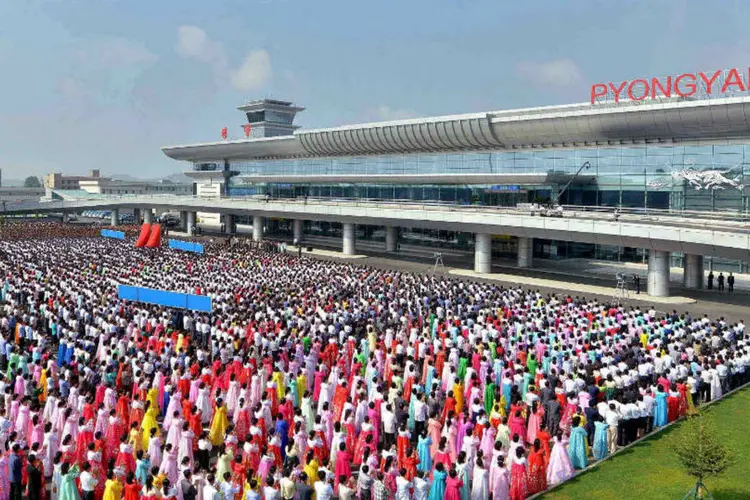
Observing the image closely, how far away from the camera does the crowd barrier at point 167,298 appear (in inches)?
924

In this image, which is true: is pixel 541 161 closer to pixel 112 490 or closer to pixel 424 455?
pixel 424 455

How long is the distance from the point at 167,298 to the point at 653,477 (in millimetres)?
17422

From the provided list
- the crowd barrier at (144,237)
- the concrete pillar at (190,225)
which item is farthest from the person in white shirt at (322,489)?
the concrete pillar at (190,225)

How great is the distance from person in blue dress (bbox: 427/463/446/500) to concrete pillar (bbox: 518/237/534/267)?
37.8 meters

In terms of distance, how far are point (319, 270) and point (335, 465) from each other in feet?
82.8

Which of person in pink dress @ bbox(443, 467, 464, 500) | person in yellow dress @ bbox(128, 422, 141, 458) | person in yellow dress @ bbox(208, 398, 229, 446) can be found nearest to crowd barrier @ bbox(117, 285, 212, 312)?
person in yellow dress @ bbox(208, 398, 229, 446)

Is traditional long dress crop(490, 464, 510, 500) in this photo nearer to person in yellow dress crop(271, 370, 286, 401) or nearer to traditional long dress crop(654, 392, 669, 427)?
traditional long dress crop(654, 392, 669, 427)

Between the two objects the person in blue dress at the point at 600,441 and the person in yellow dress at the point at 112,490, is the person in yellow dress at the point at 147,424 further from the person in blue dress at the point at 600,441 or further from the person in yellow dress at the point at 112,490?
the person in blue dress at the point at 600,441

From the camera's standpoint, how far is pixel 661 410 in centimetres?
1499

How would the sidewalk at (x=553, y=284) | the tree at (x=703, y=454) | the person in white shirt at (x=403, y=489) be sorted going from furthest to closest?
the sidewalk at (x=553, y=284) → the person in white shirt at (x=403, y=489) → the tree at (x=703, y=454)

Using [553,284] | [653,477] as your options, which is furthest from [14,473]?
[553,284]

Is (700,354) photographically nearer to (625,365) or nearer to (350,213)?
(625,365)

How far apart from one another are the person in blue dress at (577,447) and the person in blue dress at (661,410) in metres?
3.11

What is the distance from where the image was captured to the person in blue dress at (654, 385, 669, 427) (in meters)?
14.9
